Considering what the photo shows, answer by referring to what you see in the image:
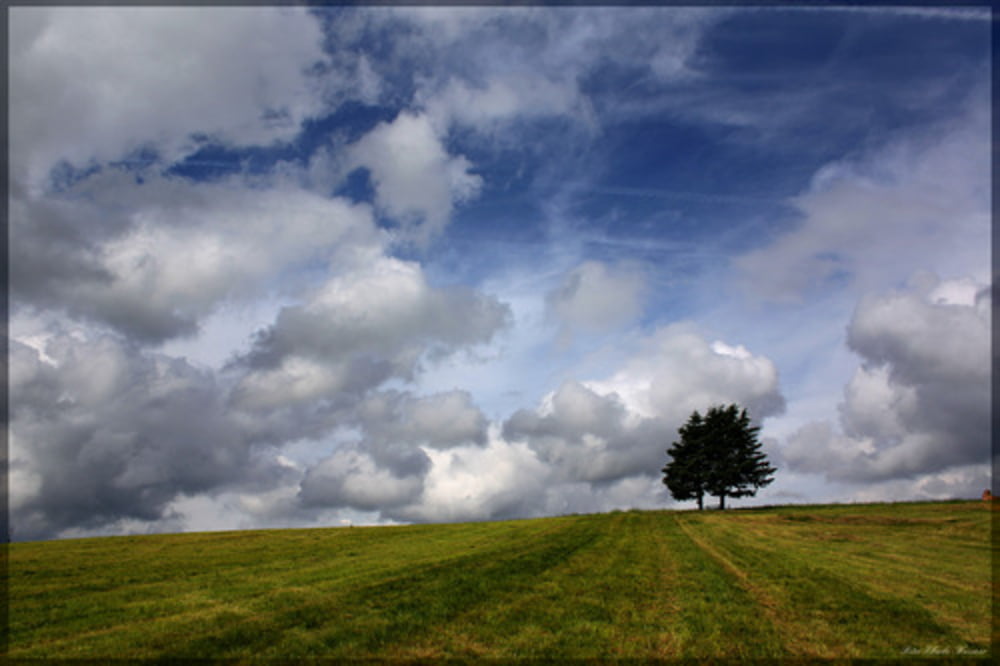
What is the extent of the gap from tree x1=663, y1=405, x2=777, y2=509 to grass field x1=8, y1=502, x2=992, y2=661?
1654 inches

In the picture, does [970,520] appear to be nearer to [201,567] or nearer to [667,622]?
[667,622]

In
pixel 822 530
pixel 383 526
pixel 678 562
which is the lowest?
pixel 383 526

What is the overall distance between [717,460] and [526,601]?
219 ft

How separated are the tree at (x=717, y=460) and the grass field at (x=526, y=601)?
138ft

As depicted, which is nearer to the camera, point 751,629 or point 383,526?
point 751,629

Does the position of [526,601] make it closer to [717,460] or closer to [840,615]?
[840,615]

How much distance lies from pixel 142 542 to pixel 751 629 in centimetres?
4357

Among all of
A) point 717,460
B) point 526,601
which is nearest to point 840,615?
point 526,601

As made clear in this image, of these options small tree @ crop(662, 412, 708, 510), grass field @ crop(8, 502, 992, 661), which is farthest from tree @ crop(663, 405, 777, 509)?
grass field @ crop(8, 502, 992, 661)

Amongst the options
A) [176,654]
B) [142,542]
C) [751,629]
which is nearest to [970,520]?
[751,629]

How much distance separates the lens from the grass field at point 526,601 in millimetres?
11711

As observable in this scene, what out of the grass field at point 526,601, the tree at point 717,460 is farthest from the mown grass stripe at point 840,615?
the tree at point 717,460

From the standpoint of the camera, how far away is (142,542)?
4181cm

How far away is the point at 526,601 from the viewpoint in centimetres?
1559
